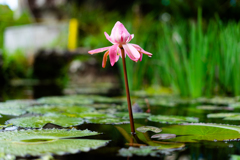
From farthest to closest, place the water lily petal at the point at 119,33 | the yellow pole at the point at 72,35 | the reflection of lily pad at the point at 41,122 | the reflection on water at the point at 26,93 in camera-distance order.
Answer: the yellow pole at the point at 72,35, the reflection on water at the point at 26,93, the reflection of lily pad at the point at 41,122, the water lily petal at the point at 119,33

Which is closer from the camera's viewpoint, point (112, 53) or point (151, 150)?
point (151, 150)

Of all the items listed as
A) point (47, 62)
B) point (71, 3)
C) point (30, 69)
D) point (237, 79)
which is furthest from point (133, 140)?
point (71, 3)

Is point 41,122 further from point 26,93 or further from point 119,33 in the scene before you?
point 26,93

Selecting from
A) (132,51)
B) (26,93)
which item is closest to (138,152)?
(132,51)

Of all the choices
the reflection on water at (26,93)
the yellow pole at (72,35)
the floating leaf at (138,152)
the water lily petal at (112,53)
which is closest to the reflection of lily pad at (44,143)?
the floating leaf at (138,152)

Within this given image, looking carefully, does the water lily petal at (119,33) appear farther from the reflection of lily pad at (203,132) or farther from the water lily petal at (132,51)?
the reflection of lily pad at (203,132)

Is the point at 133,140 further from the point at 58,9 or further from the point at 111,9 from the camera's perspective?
the point at 111,9
